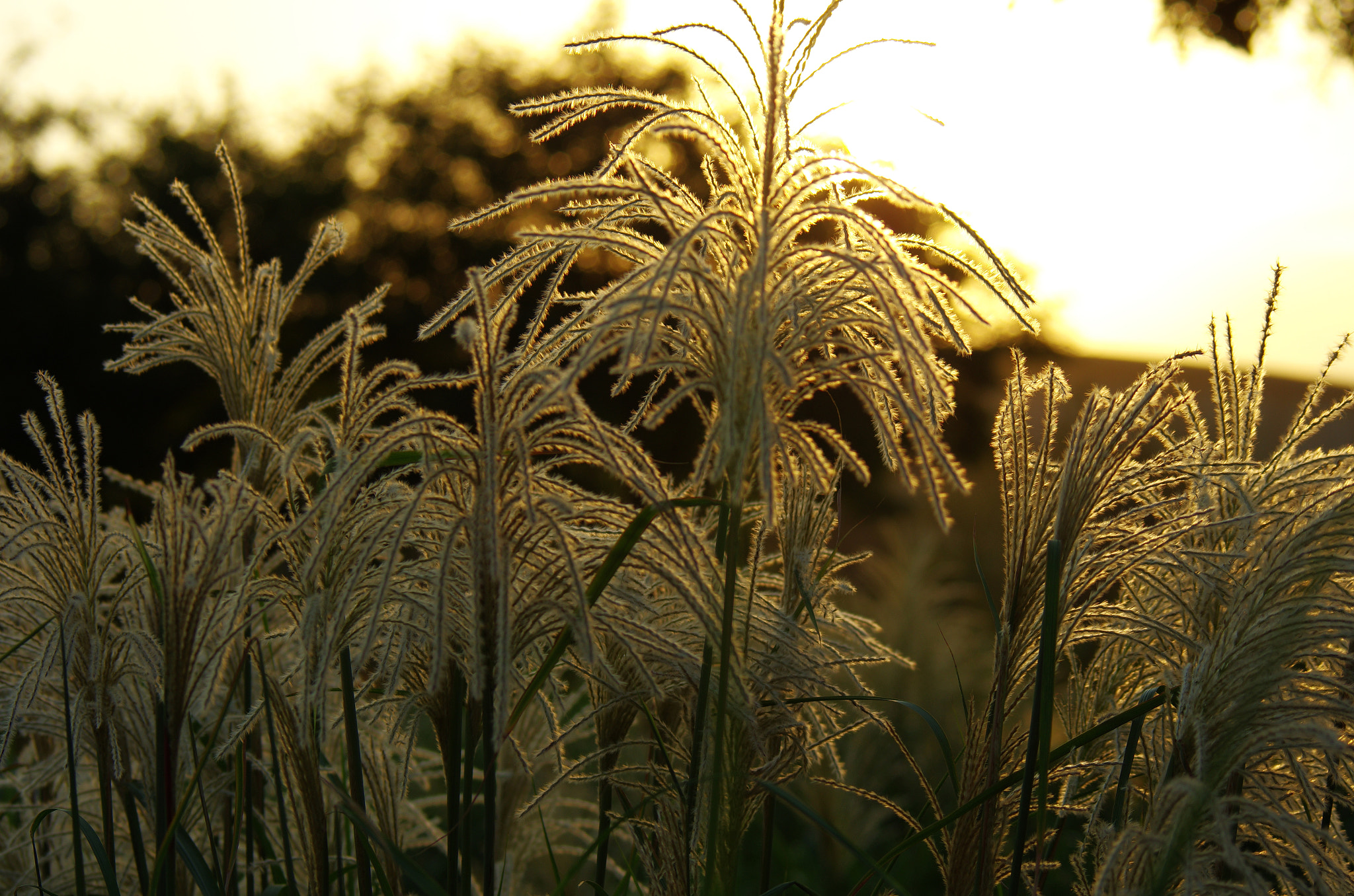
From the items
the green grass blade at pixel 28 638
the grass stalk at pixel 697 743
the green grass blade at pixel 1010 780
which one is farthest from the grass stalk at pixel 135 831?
the green grass blade at pixel 1010 780

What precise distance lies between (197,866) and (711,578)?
1.02 metres

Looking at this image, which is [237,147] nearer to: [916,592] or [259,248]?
[259,248]

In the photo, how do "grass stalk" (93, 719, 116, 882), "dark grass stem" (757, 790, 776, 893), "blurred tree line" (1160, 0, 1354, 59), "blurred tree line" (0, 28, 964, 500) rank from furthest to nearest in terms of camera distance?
"blurred tree line" (0, 28, 964, 500) → "blurred tree line" (1160, 0, 1354, 59) → "dark grass stem" (757, 790, 776, 893) → "grass stalk" (93, 719, 116, 882)

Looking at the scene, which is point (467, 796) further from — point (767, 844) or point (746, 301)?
point (746, 301)

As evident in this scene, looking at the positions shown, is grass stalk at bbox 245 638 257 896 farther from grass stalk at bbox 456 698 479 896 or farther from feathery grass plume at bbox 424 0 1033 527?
feathery grass plume at bbox 424 0 1033 527

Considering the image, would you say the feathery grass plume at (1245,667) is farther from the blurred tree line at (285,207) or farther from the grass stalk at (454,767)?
the blurred tree line at (285,207)

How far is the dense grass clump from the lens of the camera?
1393 mm

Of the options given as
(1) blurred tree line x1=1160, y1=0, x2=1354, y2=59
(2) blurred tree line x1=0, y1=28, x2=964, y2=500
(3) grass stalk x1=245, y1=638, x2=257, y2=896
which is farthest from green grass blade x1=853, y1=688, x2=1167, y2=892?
(2) blurred tree line x1=0, y1=28, x2=964, y2=500

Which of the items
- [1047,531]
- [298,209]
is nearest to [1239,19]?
[1047,531]

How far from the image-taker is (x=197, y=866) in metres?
1.70

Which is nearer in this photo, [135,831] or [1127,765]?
[1127,765]

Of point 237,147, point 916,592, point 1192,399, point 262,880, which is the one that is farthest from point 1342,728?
point 237,147

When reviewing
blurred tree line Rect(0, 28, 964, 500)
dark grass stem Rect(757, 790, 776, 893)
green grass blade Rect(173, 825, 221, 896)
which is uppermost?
blurred tree line Rect(0, 28, 964, 500)

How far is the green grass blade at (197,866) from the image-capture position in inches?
65.8
